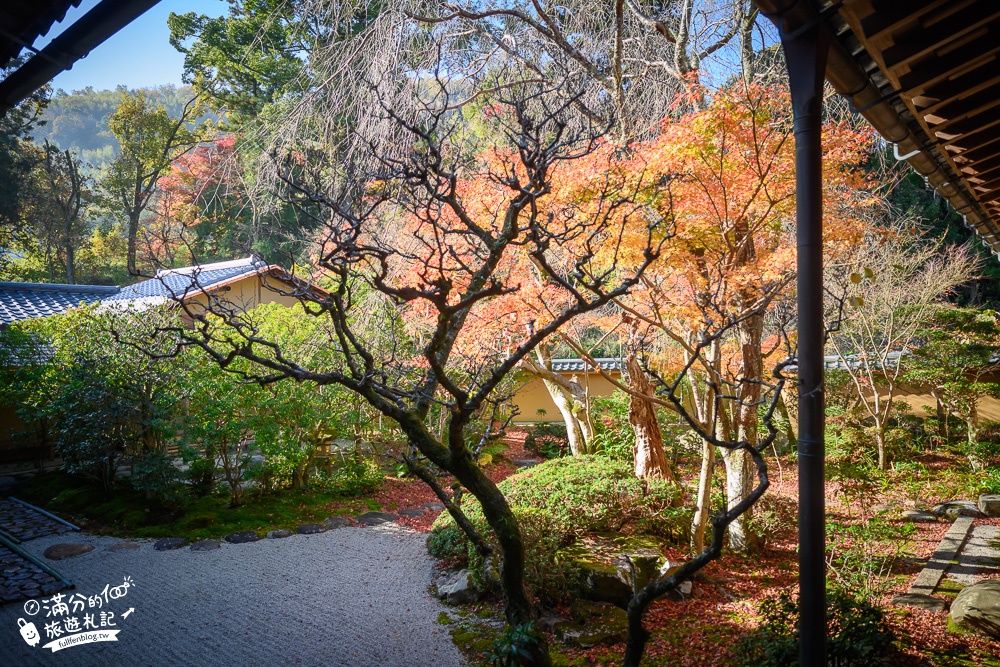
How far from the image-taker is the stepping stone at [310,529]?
875 cm

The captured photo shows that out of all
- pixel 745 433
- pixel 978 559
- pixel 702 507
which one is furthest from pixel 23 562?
pixel 978 559

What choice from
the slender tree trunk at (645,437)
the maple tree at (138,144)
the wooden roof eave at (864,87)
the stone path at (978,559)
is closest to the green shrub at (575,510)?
the slender tree trunk at (645,437)

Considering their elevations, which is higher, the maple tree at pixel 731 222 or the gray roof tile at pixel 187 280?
the gray roof tile at pixel 187 280

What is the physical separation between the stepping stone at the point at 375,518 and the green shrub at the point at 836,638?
6.25 metres

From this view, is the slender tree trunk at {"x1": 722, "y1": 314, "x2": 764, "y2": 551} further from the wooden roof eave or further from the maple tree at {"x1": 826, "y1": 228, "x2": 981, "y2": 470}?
the maple tree at {"x1": 826, "y1": 228, "x2": 981, "y2": 470}

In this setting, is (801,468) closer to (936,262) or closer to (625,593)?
(625,593)

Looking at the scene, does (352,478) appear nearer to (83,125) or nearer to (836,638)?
(836,638)

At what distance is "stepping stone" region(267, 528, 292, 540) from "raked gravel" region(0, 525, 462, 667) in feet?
0.45

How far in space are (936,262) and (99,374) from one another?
54.5ft

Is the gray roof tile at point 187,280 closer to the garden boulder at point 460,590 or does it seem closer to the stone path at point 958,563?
the garden boulder at point 460,590

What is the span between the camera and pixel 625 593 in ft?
19.9

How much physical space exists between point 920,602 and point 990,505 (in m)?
4.46

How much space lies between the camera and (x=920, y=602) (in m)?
5.44

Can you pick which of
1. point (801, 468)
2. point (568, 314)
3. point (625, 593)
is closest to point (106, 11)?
point (568, 314)
